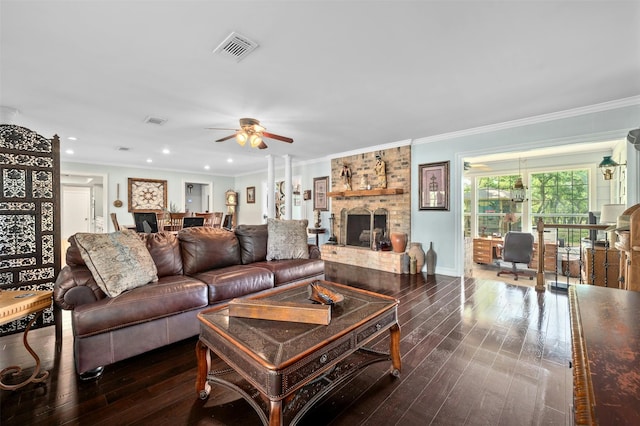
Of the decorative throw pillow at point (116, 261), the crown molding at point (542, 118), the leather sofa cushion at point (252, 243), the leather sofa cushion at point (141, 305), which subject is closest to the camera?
the leather sofa cushion at point (141, 305)

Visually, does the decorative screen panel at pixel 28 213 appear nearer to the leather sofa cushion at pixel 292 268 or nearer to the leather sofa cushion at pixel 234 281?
the leather sofa cushion at pixel 234 281

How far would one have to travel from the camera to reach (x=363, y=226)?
586cm

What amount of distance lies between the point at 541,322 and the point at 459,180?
246 centimetres

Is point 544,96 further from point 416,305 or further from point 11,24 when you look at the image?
point 11,24

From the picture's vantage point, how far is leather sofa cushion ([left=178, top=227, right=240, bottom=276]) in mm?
2857

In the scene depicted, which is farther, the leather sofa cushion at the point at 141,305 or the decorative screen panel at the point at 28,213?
the decorative screen panel at the point at 28,213

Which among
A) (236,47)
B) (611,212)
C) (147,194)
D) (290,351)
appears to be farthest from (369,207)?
(147,194)

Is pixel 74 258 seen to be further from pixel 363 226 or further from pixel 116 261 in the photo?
pixel 363 226

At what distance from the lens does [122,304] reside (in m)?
1.92

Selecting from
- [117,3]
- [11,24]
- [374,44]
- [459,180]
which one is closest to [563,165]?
[459,180]

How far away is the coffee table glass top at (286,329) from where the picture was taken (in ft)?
3.88

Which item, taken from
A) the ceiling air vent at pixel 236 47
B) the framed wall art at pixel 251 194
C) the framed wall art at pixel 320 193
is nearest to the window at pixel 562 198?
the framed wall art at pixel 320 193

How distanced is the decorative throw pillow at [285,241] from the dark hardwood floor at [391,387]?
4.60ft

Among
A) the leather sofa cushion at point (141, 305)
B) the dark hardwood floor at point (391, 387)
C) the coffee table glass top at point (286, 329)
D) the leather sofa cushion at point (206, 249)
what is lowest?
the dark hardwood floor at point (391, 387)
